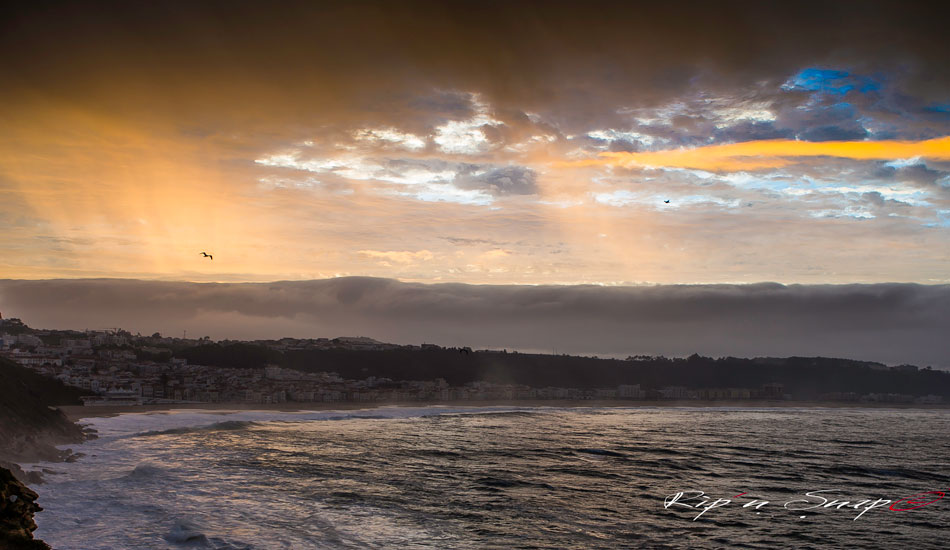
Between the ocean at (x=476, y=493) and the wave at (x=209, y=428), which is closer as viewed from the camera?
the ocean at (x=476, y=493)

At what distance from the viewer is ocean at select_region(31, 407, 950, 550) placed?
63.5ft

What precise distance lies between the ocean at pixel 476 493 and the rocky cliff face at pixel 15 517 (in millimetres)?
4077

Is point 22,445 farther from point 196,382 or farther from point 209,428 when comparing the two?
point 196,382

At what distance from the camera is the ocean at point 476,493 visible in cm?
1934

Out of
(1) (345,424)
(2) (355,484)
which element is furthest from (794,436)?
(2) (355,484)

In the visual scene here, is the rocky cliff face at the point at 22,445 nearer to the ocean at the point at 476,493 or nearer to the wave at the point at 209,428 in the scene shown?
the ocean at the point at 476,493

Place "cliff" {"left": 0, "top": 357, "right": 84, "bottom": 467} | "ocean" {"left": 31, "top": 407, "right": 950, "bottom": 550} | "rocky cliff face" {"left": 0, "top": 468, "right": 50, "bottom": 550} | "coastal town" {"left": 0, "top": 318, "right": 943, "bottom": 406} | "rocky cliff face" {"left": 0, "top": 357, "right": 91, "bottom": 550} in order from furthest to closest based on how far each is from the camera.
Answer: "coastal town" {"left": 0, "top": 318, "right": 943, "bottom": 406}, "cliff" {"left": 0, "top": 357, "right": 84, "bottom": 467}, "ocean" {"left": 31, "top": 407, "right": 950, "bottom": 550}, "rocky cliff face" {"left": 0, "top": 357, "right": 91, "bottom": 550}, "rocky cliff face" {"left": 0, "top": 468, "right": 50, "bottom": 550}

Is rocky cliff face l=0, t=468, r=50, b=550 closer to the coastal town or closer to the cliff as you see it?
the cliff

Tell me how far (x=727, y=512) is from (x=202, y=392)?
88614 millimetres

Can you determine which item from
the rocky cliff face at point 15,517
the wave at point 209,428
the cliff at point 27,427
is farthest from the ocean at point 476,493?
the rocky cliff face at point 15,517

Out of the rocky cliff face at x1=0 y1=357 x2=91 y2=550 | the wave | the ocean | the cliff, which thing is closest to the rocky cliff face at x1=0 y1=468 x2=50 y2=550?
the rocky cliff face at x1=0 y1=357 x2=91 y2=550

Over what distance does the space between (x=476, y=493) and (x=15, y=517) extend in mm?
17825

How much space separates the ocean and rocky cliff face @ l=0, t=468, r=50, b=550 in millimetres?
4077

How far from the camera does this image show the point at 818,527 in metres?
22.3
